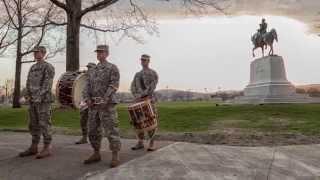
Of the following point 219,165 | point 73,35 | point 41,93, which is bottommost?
point 219,165

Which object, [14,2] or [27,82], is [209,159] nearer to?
[27,82]

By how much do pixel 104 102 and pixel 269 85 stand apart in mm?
28061

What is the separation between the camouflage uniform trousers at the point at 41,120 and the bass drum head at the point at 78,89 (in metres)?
1.91

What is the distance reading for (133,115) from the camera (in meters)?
10.7

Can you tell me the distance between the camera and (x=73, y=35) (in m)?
25.9

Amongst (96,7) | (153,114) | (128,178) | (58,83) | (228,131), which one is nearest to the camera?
(128,178)

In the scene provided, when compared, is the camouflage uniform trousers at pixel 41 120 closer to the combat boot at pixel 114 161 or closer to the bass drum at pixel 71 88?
the combat boot at pixel 114 161

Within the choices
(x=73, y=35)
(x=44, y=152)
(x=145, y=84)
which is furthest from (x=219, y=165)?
(x=73, y=35)

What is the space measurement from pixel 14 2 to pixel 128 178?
3305cm

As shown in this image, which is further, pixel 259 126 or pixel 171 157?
pixel 259 126

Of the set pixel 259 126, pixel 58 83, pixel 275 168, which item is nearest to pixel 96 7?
pixel 259 126

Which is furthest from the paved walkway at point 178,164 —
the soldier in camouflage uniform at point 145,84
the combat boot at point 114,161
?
the soldier in camouflage uniform at point 145,84

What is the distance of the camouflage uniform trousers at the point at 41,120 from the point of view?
10.5 metres

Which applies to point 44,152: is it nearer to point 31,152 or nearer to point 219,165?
point 31,152
